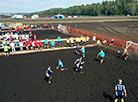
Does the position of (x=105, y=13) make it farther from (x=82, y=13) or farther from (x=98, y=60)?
(x=98, y=60)

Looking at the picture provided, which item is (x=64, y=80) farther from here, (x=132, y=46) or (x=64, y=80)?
(x=132, y=46)

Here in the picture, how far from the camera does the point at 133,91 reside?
30.7ft

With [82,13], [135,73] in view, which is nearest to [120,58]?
[135,73]

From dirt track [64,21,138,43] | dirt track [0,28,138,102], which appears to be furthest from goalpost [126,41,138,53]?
dirt track [64,21,138,43]

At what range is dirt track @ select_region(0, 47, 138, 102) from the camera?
879 centimetres

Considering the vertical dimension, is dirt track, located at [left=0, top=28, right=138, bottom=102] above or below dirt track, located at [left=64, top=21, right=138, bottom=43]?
below

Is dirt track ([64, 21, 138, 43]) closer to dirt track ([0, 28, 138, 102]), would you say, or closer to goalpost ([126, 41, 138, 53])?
goalpost ([126, 41, 138, 53])

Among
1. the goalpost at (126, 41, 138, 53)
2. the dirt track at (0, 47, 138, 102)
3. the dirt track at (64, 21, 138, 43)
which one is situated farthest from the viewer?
the dirt track at (64, 21, 138, 43)

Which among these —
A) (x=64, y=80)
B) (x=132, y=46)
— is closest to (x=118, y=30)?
(x=132, y=46)

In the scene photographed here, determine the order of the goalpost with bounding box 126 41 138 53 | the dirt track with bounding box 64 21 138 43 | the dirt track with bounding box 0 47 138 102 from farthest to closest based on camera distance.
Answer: the dirt track with bounding box 64 21 138 43 → the goalpost with bounding box 126 41 138 53 → the dirt track with bounding box 0 47 138 102

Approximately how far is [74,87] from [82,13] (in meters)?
150

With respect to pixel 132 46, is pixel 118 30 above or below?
above

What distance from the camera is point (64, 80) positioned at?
10.9m

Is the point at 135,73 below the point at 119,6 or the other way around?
below
